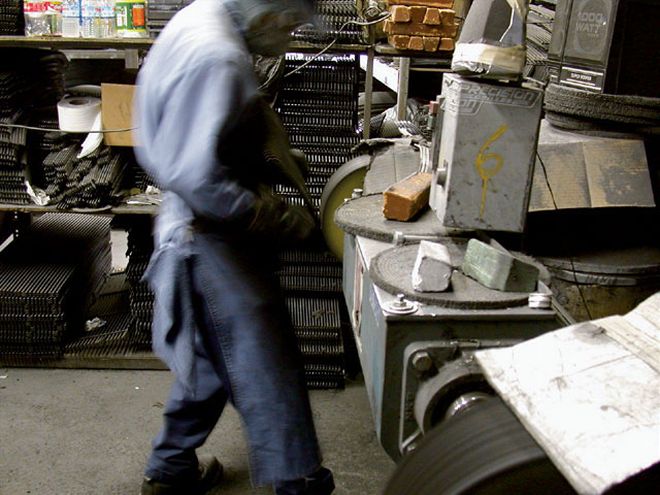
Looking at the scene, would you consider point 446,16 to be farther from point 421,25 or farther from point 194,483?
point 194,483

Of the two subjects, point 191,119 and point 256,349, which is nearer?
point 191,119

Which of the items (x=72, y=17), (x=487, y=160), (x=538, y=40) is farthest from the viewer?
(x=538, y=40)

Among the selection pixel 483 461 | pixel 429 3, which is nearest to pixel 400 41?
pixel 429 3

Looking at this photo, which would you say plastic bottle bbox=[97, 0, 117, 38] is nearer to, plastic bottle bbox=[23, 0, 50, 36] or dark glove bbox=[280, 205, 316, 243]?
plastic bottle bbox=[23, 0, 50, 36]

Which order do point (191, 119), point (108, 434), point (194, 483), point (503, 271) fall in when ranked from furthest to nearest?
point (108, 434) < point (194, 483) < point (503, 271) < point (191, 119)

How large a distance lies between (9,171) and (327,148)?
1217 mm

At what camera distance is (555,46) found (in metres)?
2.56

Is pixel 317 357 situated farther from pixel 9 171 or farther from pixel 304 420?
pixel 9 171

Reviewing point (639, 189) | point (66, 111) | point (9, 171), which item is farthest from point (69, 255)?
point (639, 189)

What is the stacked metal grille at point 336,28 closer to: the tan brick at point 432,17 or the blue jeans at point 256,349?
the tan brick at point 432,17

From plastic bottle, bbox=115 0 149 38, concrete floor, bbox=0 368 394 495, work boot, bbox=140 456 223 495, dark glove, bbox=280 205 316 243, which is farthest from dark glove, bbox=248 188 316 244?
plastic bottle, bbox=115 0 149 38

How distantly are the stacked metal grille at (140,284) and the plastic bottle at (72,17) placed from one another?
0.74 m

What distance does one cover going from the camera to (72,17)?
2.70 metres

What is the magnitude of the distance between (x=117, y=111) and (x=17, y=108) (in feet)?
1.37
